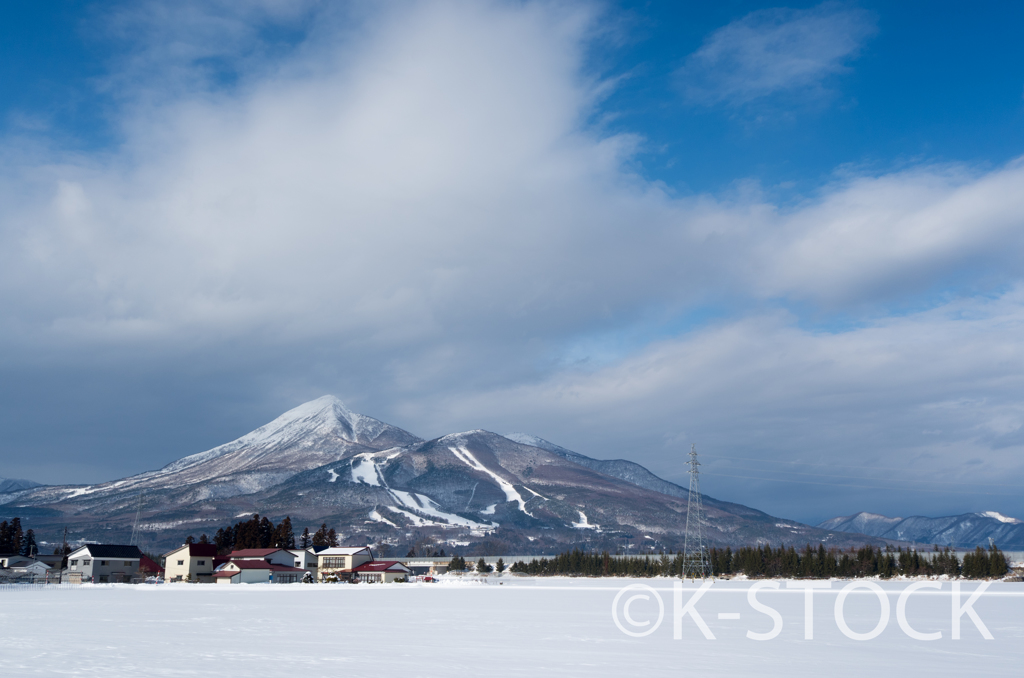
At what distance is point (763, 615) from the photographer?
55.3 m

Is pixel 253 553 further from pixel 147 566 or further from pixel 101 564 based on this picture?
pixel 101 564

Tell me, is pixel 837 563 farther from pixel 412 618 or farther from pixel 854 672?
pixel 854 672

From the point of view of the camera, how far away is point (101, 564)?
125 m

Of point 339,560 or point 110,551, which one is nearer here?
point 110,551

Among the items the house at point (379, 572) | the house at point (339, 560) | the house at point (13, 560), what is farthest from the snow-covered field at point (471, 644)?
the house at point (339, 560)

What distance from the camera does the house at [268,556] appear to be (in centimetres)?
13412

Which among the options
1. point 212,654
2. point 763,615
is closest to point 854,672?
point 212,654

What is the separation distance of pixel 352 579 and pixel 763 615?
97.7 meters

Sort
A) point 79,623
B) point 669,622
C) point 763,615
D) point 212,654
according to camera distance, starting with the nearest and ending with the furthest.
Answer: point 212,654
point 79,623
point 669,622
point 763,615

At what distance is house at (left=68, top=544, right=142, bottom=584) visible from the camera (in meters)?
123

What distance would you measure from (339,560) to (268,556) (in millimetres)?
15827

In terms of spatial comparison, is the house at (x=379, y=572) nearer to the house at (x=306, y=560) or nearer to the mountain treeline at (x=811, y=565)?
the house at (x=306, y=560)

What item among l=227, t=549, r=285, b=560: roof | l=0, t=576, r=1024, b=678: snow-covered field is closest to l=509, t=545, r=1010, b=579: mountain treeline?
l=227, t=549, r=285, b=560: roof

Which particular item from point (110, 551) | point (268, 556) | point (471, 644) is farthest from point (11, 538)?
point (471, 644)
